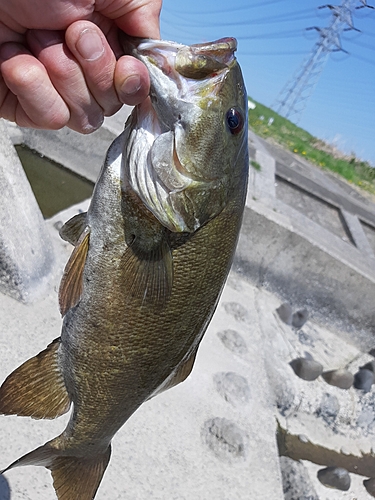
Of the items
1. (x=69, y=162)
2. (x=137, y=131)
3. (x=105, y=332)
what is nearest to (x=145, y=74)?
(x=137, y=131)

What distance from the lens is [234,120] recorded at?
58.3 inches

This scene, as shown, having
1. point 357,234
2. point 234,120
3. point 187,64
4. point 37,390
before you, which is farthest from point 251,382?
point 357,234

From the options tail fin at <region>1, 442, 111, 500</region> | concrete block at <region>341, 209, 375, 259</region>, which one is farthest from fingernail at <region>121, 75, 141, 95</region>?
concrete block at <region>341, 209, 375, 259</region>

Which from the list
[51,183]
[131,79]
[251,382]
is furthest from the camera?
[51,183]

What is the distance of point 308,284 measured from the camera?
5781mm

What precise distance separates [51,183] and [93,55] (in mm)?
4962

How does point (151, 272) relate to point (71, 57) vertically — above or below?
below

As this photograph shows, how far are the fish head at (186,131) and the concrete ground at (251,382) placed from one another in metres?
1.88

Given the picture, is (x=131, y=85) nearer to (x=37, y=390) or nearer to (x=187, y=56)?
(x=187, y=56)

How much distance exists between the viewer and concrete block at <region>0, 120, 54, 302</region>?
3.35m

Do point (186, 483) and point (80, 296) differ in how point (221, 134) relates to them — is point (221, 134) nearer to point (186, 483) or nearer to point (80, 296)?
point (80, 296)

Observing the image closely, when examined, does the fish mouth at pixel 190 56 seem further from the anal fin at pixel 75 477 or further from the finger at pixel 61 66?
the anal fin at pixel 75 477

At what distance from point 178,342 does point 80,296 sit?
14.2 inches

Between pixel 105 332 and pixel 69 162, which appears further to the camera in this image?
pixel 69 162
